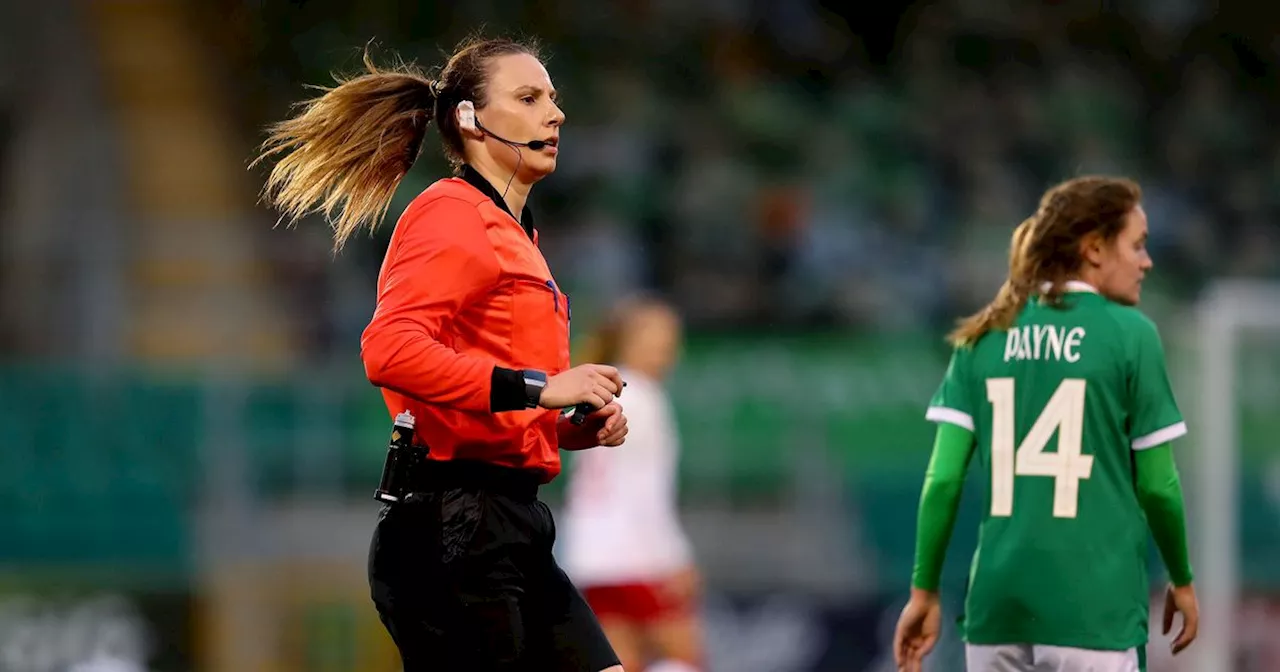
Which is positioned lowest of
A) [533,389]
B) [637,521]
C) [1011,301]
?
[637,521]

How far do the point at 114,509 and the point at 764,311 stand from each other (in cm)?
381

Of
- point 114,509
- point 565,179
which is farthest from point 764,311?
point 114,509

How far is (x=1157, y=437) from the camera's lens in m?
4.29

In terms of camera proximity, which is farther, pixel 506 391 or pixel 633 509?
pixel 633 509

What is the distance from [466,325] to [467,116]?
0.44 meters

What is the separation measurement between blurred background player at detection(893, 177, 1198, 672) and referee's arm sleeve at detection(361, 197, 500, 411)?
4.59 feet

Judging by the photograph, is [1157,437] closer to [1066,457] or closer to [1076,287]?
[1066,457]

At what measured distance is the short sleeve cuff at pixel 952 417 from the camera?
448 centimetres

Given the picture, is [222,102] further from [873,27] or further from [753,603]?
[753,603]

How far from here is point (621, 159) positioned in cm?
1273

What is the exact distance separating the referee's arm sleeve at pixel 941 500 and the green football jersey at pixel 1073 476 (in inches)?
3.2

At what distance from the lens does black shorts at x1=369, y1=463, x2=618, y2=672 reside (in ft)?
11.9

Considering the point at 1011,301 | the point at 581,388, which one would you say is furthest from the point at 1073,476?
the point at 581,388

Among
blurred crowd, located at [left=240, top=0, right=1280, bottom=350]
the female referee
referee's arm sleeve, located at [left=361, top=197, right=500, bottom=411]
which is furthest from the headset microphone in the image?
blurred crowd, located at [left=240, top=0, right=1280, bottom=350]
